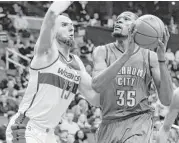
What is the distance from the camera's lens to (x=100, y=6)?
2331 centimetres

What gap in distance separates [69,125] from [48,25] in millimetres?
8065

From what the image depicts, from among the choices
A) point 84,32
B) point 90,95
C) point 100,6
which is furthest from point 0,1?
point 90,95

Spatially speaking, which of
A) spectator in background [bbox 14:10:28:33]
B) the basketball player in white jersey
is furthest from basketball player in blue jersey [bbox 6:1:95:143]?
spectator in background [bbox 14:10:28:33]

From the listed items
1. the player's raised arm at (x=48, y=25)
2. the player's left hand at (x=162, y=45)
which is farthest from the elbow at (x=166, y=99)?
the player's raised arm at (x=48, y=25)

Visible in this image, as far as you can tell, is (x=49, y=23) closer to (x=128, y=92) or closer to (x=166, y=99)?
(x=128, y=92)

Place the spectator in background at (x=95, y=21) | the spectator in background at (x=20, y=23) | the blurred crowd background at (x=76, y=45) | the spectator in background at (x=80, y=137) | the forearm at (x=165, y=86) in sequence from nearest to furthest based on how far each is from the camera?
1. the forearm at (x=165, y=86)
2. the spectator in background at (x=80, y=137)
3. the blurred crowd background at (x=76, y=45)
4. the spectator in background at (x=20, y=23)
5. the spectator in background at (x=95, y=21)

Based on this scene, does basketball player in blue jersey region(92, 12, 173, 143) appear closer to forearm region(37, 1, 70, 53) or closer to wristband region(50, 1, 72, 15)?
forearm region(37, 1, 70, 53)

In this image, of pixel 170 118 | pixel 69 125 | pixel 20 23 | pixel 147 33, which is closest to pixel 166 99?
pixel 170 118

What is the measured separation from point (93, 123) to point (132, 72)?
28.1 feet

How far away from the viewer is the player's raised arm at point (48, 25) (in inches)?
240

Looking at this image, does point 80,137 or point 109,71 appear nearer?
point 109,71

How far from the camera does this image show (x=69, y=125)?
14.1 metres

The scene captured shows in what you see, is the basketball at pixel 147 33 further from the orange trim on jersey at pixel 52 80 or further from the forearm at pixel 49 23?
the orange trim on jersey at pixel 52 80

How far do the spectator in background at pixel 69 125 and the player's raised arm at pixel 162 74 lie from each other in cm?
734
